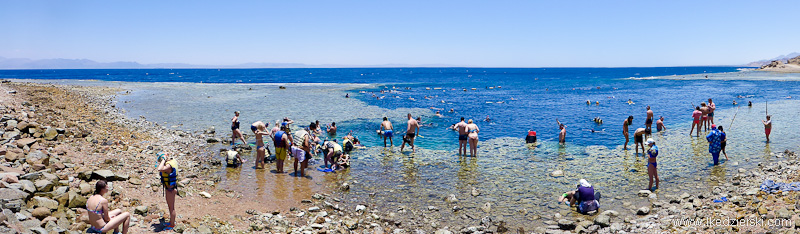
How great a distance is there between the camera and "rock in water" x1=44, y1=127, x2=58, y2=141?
16.5 metres

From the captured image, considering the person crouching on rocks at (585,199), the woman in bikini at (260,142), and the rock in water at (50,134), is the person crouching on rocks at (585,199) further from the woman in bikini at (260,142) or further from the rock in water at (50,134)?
the rock in water at (50,134)

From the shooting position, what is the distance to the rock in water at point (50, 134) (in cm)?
1650

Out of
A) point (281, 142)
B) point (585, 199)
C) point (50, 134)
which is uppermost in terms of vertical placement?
point (50, 134)

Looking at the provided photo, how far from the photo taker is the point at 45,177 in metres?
10.3

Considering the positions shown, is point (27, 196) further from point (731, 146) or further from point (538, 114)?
point (538, 114)

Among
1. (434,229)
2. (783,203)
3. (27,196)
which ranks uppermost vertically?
(27,196)

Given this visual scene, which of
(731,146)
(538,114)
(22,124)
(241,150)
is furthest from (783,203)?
(538,114)


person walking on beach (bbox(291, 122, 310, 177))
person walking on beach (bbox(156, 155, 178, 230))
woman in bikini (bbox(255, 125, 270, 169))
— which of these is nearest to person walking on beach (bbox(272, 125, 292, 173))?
person walking on beach (bbox(291, 122, 310, 177))

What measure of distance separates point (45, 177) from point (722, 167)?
22.1 meters

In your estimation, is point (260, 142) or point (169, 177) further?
point (260, 142)

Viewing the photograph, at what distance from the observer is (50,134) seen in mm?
16672

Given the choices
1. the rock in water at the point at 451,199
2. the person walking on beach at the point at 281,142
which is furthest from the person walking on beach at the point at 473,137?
the person walking on beach at the point at 281,142

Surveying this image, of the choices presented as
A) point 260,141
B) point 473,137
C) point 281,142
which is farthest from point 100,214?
point 473,137

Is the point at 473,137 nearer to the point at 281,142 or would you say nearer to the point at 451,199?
the point at 451,199
